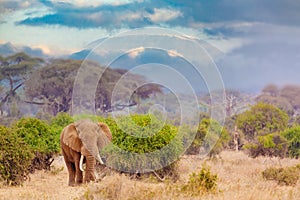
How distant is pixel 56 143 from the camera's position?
1695 centimetres

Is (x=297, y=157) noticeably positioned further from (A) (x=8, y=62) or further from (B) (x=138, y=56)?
(A) (x=8, y=62)

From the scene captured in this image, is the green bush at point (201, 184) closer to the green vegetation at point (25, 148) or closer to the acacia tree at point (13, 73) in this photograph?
the green vegetation at point (25, 148)

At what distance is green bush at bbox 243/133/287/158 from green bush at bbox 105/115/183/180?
6296 mm

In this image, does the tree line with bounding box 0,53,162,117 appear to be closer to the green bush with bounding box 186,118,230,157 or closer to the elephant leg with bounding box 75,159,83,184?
the green bush with bounding box 186,118,230,157

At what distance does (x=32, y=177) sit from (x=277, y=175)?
6136 millimetres

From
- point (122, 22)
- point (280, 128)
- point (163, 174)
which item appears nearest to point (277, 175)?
point (163, 174)

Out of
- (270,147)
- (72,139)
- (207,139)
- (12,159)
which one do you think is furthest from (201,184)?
(207,139)

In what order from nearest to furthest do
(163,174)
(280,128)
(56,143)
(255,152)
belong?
(163,174) < (56,143) < (255,152) < (280,128)

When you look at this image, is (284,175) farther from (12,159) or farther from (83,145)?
(12,159)

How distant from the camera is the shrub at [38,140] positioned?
16.4 meters

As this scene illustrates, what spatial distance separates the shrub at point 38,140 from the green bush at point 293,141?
9.72m

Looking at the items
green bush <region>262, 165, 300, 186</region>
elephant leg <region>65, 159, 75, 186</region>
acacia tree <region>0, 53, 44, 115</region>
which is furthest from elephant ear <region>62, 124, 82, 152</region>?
acacia tree <region>0, 53, 44, 115</region>

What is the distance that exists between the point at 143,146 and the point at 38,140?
3.08 metres

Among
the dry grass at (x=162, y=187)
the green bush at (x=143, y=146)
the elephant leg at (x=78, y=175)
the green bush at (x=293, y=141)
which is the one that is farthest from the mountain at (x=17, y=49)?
the elephant leg at (x=78, y=175)
